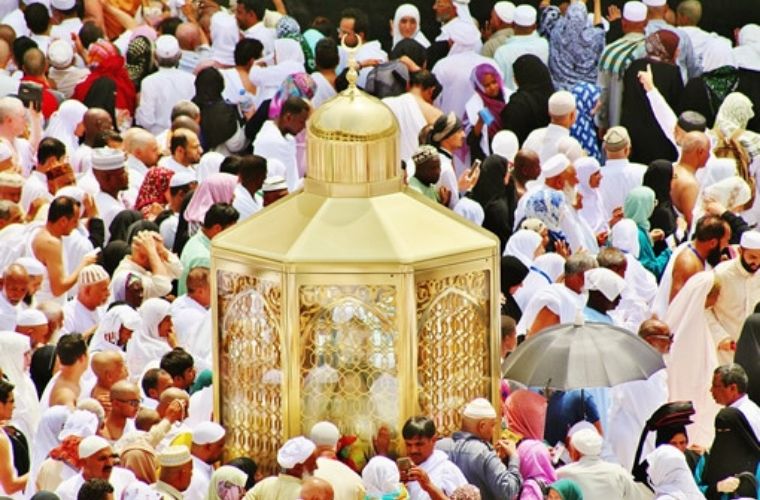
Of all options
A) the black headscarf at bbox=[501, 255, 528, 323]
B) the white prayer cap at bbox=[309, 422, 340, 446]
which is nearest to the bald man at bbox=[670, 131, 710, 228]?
the black headscarf at bbox=[501, 255, 528, 323]

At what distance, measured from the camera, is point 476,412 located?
47.5ft

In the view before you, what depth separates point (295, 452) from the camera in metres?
14.1

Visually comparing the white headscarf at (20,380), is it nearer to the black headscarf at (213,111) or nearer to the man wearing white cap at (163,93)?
the black headscarf at (213,111)

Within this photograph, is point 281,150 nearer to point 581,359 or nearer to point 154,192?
point 154,192

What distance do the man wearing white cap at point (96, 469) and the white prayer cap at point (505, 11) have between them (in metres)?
9.54

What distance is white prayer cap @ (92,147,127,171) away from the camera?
766 inches

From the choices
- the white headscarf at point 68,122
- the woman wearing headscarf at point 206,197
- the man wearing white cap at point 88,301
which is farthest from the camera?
the white headscarf at point 68,122

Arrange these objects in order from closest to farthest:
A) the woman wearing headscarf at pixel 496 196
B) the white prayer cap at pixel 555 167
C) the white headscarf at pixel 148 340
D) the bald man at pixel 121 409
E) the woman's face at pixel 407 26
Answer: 1. the bald man at pixel 121 409
2. the white headscarf at pixel 148 340
3. the white prayer cap at pixel 555 167
4. the woman wearing headscarf at pixel 496 196
5. the woman's face at pixel 407 26

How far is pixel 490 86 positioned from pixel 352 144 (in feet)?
25.0

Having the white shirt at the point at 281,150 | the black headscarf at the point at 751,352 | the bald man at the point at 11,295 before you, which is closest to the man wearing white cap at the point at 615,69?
the white shirt at the point at 281,150

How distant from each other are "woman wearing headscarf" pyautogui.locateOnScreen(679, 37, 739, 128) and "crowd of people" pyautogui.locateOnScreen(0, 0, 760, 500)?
23 mm

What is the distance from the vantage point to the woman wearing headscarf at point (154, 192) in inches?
767

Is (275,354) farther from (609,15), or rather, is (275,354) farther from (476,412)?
(609,15)

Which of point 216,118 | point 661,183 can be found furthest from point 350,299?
point 216,118
